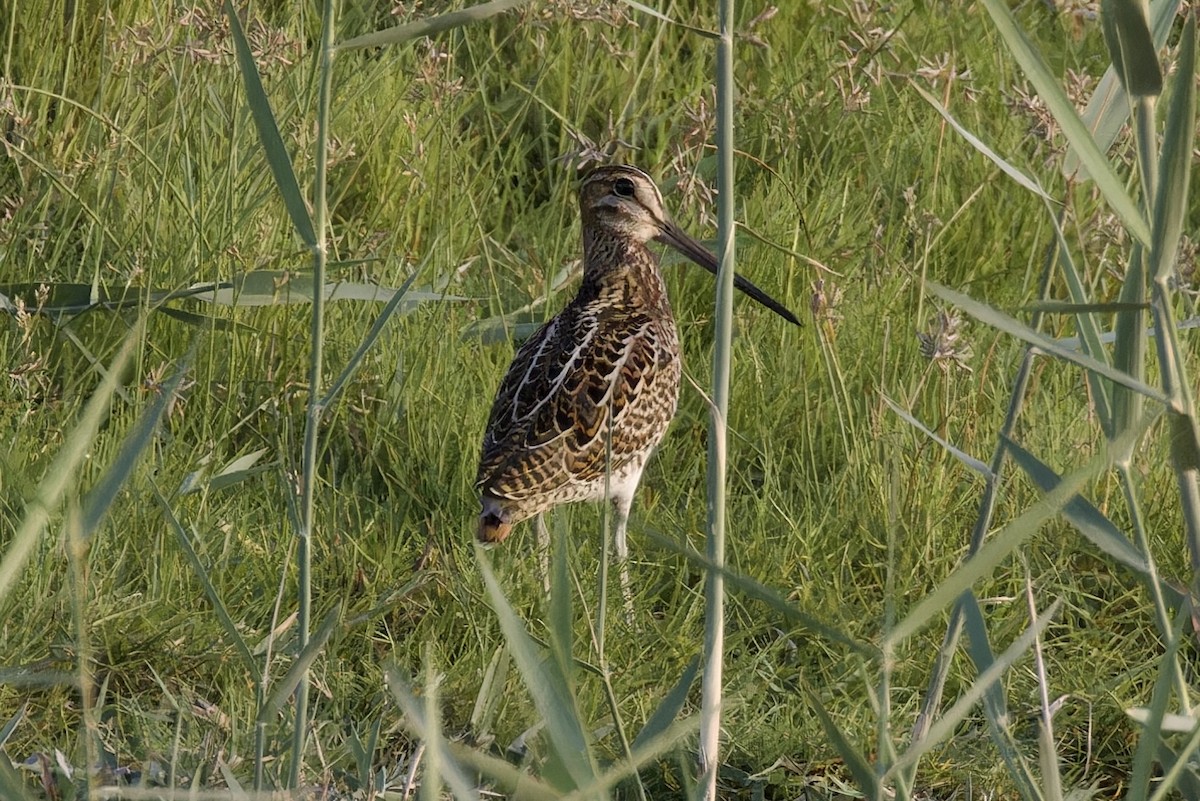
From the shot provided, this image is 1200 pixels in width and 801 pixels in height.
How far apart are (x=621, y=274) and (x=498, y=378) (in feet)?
1.31

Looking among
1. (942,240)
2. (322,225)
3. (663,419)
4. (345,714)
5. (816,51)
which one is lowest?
(345,714)

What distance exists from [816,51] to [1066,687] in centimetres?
250

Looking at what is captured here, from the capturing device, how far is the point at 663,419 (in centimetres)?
383

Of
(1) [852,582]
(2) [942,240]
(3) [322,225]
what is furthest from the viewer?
(2) [942,240]

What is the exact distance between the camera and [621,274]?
419 cm

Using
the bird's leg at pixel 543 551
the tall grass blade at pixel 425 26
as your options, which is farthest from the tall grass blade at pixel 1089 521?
the bird's leg at pixel 543 551

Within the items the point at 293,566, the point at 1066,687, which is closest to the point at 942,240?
the point at 1066,687

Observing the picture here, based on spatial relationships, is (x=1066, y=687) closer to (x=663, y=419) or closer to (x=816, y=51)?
(x=663, y=419)

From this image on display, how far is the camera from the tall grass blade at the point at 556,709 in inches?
56.9

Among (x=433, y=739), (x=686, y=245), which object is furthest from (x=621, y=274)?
(x=433, y=739)

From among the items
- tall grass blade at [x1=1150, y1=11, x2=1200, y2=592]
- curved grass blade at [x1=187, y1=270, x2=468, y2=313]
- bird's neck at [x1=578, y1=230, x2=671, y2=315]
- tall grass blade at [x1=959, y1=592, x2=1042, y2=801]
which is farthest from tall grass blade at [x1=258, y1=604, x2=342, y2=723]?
bird's neck at [x1=578, y1=230, x2=671, y2=315]

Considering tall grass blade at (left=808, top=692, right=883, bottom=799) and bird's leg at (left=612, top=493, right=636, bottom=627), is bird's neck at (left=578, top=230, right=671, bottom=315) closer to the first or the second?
bird's leg at (left=612, top=493, right=636, bottom=627)

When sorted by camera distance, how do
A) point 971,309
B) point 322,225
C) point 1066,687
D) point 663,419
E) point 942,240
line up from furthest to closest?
point 942,240 < point 663,419 < point 1066,687 < point 322,225 < point 971,309

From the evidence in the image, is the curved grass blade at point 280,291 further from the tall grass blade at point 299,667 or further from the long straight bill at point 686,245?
the tall grass blade at point 299,667
